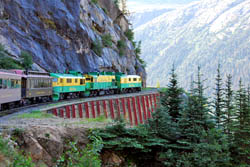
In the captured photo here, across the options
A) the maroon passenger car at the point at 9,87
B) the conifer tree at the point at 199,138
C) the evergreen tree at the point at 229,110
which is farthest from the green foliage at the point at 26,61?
the evergreen tree at the point at 229,110

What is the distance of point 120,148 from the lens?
51.1 ft

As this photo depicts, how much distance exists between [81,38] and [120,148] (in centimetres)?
4138

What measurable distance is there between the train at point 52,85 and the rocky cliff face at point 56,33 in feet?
20.9

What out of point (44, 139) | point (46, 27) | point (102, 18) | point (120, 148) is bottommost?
point (120, 148)

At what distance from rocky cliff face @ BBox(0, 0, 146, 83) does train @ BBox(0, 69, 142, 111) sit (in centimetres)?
636

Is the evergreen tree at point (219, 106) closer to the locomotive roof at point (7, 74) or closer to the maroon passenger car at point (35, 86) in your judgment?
the locomotive roof at point (7, 74)

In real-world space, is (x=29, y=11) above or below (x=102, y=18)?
below

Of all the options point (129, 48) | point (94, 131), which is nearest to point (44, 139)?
point (94, 131)

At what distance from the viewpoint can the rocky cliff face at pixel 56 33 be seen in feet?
139

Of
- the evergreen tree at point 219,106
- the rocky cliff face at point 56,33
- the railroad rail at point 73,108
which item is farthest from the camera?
the rocky cliff face at point 56,33

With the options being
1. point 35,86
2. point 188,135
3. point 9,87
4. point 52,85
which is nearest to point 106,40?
point 52,85

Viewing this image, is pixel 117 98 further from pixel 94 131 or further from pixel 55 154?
pixel 55 154

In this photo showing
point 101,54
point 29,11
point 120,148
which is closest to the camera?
point 120,148

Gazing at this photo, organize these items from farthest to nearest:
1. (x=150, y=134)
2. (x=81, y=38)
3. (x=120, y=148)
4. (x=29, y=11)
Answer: (x=81, y=38) < (x=29, y=11) < (x=150, y=134) < (x=120, y=148)
